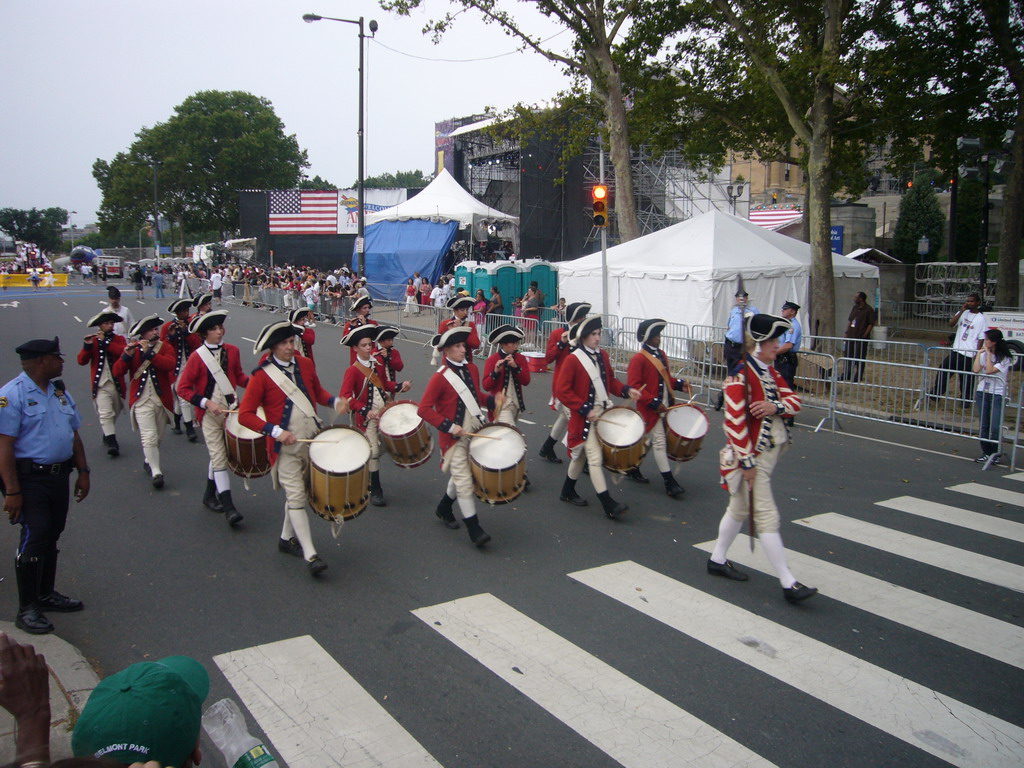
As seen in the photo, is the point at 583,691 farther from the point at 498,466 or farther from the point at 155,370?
the point at 155,370

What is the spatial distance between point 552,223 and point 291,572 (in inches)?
1266

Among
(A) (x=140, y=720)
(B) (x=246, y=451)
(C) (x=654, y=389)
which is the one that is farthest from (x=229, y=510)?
(A) (x=140, y=720)

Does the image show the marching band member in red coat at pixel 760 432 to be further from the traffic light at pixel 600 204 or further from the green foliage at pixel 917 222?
the green foliage at pixel 917 222

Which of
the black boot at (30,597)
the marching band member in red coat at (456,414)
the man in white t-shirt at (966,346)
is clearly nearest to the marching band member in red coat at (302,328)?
the marching band member in red coat at (456,414)

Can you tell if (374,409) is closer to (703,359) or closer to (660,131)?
(703,359)

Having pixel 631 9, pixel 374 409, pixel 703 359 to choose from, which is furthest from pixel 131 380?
pixel 631 9

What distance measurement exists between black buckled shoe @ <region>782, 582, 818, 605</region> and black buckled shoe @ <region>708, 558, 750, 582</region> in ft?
1.50

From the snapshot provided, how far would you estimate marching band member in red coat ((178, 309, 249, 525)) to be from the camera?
7.44m

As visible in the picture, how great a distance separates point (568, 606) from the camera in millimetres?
5582

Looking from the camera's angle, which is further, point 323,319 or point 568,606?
point 323,319

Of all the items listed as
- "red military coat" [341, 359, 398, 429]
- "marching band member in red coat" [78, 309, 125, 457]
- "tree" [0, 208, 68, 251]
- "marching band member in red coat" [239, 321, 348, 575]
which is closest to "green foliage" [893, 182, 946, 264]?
"red military coat" [341, 359, 398, 429]

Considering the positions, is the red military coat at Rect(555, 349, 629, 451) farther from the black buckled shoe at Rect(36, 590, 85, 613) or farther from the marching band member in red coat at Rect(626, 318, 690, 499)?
the black buckled shoe at Rect(36, 590, 85, 613)

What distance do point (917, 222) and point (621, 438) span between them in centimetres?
3759

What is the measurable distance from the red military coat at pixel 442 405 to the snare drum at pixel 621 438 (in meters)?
1.21
